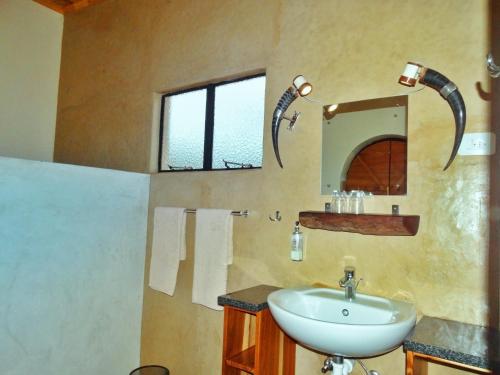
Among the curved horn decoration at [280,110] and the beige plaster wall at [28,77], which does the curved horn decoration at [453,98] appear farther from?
the beige plaster wall at [28,77]

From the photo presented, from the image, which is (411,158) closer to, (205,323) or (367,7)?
(367,7)

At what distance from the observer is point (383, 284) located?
60.1 inches

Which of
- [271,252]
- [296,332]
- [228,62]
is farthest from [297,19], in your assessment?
[296,332]

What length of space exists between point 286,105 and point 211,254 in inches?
35.8

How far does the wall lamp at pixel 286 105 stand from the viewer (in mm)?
1740

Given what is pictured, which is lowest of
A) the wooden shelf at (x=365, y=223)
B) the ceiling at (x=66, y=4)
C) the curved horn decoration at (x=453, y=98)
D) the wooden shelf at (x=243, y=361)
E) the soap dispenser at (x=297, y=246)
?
the wooden shelf at (x=243, y=361)

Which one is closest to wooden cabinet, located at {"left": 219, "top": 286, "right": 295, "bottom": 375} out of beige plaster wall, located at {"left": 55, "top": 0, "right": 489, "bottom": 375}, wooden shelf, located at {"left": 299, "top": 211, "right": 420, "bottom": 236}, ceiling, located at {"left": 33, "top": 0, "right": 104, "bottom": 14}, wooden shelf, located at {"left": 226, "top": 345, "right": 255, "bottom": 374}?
wooden shelf, located at {"left": 226, "top": 345, "right": 255, "bottom": 374}

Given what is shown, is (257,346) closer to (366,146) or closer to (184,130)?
(366,146)

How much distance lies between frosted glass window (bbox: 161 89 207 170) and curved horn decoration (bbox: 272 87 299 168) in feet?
2.10

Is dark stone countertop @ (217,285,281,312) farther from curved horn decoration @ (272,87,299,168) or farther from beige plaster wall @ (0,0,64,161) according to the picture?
beige plaster wall @ (0,0,64,161)

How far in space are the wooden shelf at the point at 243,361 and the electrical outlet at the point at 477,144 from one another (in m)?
1.24

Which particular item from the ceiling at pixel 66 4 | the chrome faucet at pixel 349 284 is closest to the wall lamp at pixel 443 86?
the chrome faucet at pixel 349 284

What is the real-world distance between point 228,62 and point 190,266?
1.25m

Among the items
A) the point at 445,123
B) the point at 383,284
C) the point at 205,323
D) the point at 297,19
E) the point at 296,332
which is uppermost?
the point at 297,19
